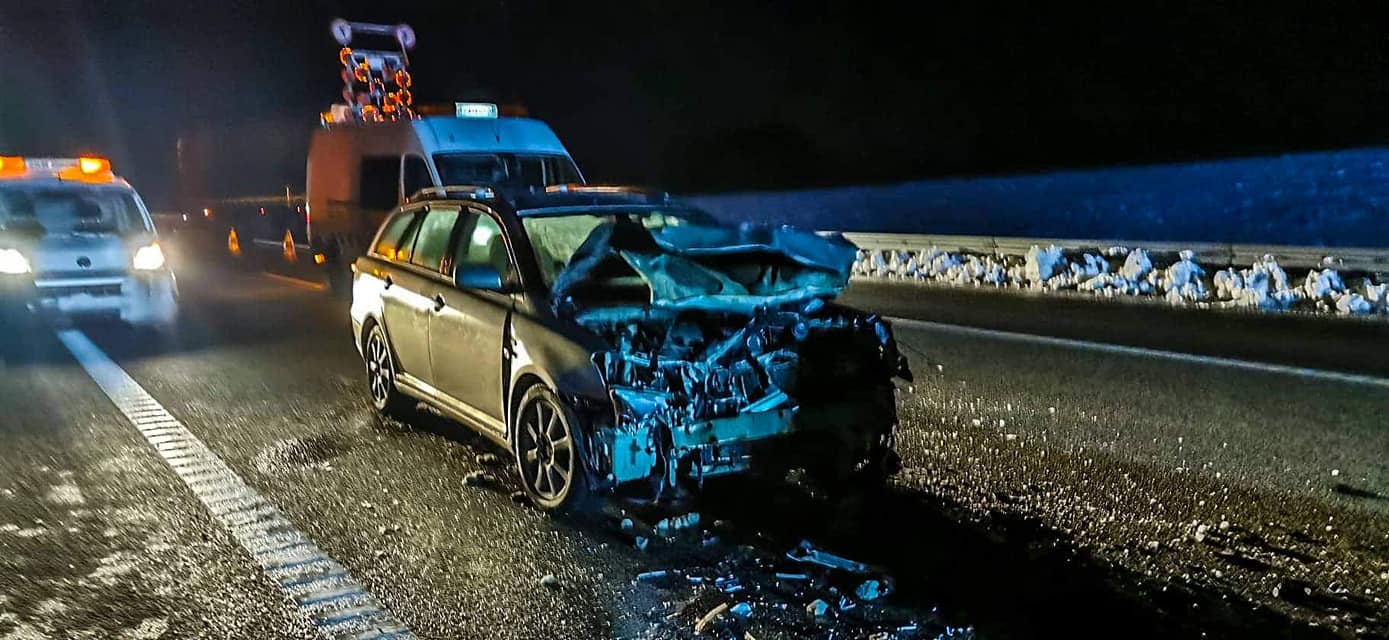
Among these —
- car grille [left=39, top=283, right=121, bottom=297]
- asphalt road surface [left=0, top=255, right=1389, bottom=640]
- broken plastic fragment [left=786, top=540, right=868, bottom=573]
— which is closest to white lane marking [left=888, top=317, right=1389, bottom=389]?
asphalt road surface [left=0, top=255, right=1389, bottom=640]

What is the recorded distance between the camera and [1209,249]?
39.0ft

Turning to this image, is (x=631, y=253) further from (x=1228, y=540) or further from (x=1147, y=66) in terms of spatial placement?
(x=1147, y=66)

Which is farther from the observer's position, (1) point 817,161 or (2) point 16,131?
(1) point 817,161

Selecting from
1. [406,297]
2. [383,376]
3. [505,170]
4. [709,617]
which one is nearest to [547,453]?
[709,617]

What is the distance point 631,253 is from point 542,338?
63 centimetres

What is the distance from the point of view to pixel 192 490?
224 inches

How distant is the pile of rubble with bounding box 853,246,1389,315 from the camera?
10229mm

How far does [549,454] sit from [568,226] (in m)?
1.51

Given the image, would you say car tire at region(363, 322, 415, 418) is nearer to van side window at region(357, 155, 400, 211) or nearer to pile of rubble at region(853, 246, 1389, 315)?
van side window at region(357, 155, 400, 211)

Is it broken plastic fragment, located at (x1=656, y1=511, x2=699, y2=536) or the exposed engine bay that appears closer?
the exposed engine bay

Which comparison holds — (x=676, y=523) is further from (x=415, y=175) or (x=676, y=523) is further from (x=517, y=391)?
(x=415, y=175)

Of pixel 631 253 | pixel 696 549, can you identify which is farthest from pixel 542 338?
pixel 696 549

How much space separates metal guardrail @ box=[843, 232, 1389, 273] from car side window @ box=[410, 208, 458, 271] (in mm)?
3357

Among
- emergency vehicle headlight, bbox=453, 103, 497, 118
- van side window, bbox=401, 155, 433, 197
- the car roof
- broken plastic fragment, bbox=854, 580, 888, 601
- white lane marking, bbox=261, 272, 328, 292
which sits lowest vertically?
broken plastic fragment, bbox=854, 580, 888, 601
